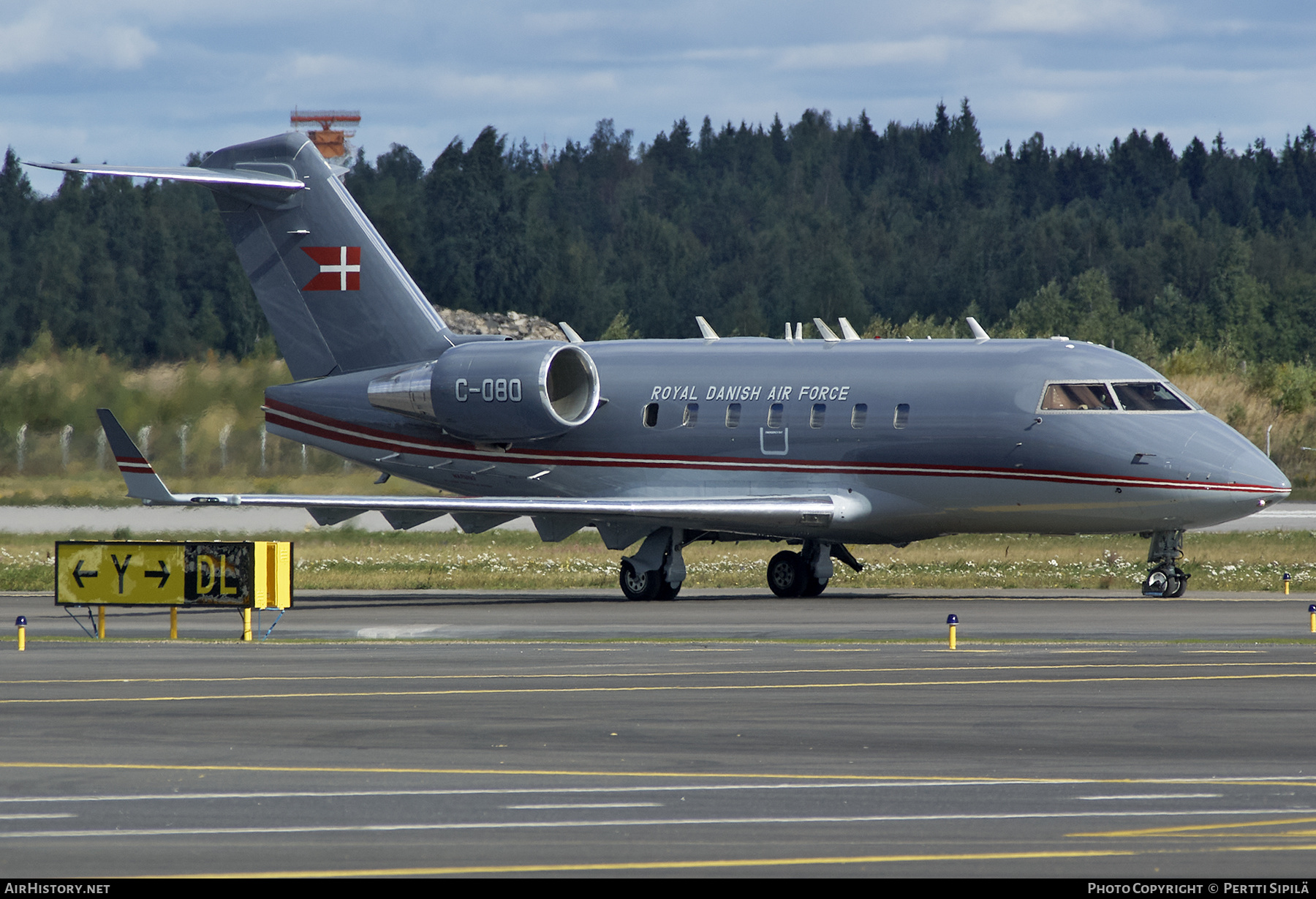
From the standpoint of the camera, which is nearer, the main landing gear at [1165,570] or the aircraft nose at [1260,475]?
the aircraft nose at [1260,475]

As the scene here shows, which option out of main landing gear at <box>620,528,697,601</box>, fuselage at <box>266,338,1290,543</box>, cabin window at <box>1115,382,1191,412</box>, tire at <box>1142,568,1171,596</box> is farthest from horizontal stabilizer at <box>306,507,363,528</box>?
tire at <box>1142,568,1171,596</box>

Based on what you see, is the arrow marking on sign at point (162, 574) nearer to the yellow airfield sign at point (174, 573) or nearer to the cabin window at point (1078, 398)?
the yellow airfield sign at point (174, 573)

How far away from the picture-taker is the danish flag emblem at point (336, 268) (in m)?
35.1

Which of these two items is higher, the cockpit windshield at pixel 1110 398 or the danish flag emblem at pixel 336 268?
the danish flag emblem at pixel 336 268

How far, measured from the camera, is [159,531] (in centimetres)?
4203

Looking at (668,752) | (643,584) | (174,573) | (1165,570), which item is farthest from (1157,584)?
(668,752)

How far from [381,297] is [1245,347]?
77.2 m

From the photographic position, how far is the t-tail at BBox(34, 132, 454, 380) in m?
35.0

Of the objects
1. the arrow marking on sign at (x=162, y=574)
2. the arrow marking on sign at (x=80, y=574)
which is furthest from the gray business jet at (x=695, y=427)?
the arrow marking on sign at (x=162, y=574)

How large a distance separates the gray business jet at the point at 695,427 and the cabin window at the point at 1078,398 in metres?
0.03

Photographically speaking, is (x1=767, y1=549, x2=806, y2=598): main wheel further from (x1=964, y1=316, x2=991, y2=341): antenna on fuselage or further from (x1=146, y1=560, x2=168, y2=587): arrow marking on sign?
(x1=146, y1=560, x2=168, y2=587): arrow marking on sign

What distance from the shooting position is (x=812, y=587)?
108 feet

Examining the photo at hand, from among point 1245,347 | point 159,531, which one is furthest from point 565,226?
point 159,531

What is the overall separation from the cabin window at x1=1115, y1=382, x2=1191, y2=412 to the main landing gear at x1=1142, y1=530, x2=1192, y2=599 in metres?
2.04
